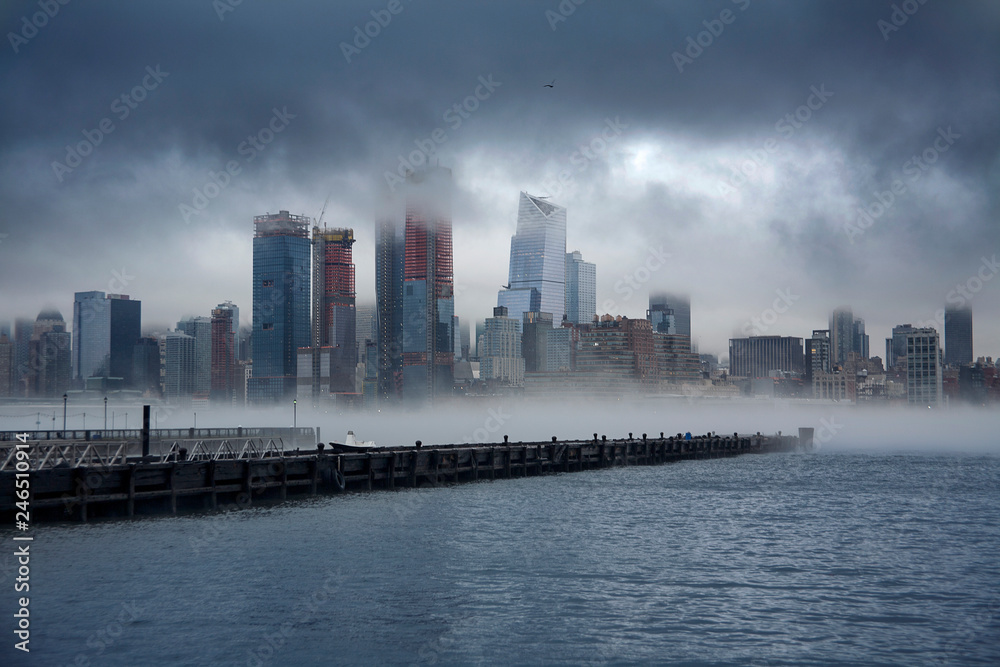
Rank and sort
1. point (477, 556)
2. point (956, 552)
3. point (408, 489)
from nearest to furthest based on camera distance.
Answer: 1. point (477, 556)
2. point (956, 552)
3. point (408, 489)

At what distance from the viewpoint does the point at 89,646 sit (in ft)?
81.1

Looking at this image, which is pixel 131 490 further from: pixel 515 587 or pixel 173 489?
pixel 515 587

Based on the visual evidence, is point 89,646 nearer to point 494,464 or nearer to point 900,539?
point 900,539

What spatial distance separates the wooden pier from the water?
2.34m

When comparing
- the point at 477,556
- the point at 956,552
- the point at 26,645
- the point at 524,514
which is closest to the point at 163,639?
the point at 26,645

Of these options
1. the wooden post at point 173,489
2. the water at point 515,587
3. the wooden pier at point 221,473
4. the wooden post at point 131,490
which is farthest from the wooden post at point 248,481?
the wooden post at point 131,490

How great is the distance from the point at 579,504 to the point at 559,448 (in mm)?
→ 33921

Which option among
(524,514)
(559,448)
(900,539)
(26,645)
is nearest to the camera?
(26,645)

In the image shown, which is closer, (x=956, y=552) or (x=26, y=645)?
(x=26, y=645)

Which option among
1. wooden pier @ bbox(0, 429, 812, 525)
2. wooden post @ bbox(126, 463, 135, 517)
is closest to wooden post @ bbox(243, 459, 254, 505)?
wooden pier @ bbox(0, 429, 812, 525)

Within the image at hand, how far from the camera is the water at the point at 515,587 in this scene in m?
25.3

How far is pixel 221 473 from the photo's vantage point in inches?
2202

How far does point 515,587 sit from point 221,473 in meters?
29.1

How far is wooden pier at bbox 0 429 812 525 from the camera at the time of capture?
46750mm
